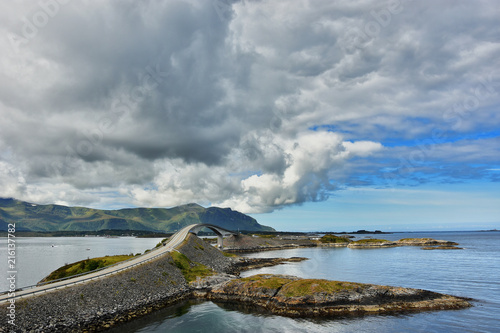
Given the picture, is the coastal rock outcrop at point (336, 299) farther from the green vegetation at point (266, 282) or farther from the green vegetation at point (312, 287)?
the green vegetation at point (266, 282)

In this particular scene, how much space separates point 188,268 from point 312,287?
38263mm

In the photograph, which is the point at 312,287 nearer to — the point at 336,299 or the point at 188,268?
the point at 336,299

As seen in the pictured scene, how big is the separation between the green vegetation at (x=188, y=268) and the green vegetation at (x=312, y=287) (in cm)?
2648

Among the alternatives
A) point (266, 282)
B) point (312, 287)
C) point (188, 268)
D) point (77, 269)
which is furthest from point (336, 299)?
point (77, 269)

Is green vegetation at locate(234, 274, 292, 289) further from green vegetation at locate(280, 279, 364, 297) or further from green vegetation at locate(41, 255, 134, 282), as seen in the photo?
green vegetation at locate(41, 255, 134, 282)

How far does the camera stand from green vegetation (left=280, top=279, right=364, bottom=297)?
48.7 meters

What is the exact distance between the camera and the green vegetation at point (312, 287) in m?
48.7

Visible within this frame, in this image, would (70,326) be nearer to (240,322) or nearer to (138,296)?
(138,296)

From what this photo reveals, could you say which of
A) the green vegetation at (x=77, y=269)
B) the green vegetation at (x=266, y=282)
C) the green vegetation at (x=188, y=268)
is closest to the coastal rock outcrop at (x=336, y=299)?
the green vegetation at (x=266, y=282)

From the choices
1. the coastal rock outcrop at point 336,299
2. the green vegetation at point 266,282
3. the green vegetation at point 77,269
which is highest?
the green vegetation at point 77,269

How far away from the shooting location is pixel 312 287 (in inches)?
1965

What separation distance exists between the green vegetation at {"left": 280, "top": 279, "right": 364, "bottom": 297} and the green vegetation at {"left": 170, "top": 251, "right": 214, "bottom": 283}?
26475 mm

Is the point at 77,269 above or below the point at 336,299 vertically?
above

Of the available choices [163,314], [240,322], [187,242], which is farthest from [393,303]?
[187,242]
